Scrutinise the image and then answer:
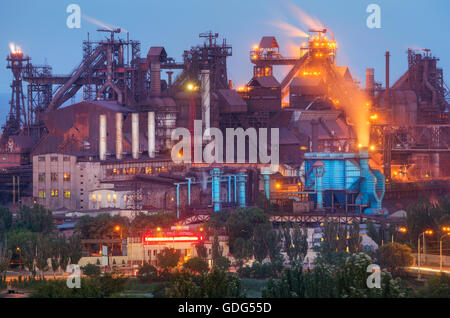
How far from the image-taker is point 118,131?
73812 mm

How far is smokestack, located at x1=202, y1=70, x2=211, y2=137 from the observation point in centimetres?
7712

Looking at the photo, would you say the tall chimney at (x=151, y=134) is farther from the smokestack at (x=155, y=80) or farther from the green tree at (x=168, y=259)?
the green tree at (x=168, y=259)

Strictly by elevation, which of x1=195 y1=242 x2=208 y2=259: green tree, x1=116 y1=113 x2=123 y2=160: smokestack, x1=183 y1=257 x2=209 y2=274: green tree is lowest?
x1=183 y1=257 x2=209 y2=274: green tree

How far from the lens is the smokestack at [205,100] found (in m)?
77.1

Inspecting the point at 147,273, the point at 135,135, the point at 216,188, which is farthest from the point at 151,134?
the point at 147,273

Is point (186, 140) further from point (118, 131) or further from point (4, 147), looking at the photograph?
point (4, 147)

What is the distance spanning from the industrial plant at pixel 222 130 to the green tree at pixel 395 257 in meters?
13.3

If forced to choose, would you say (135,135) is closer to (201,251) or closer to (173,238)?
(173,238)

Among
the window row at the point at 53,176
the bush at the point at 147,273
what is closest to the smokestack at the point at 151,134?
the window row at the point at 53,176

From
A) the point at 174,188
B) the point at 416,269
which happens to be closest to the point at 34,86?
the point at 174,188

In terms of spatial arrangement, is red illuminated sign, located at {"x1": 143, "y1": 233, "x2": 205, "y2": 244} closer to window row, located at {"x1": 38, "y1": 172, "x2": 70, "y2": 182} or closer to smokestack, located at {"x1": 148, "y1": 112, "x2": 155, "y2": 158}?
window row, located at {"x1": 38, "y1": 172, "x2": 70, "y2": 182}

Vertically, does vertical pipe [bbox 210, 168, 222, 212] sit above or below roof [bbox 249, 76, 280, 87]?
below

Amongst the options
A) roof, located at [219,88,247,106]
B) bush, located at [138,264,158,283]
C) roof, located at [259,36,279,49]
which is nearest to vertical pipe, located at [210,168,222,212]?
roof, located at [219,88,247,106]

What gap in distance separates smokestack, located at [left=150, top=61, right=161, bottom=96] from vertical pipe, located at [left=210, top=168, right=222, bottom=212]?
16.9 m
